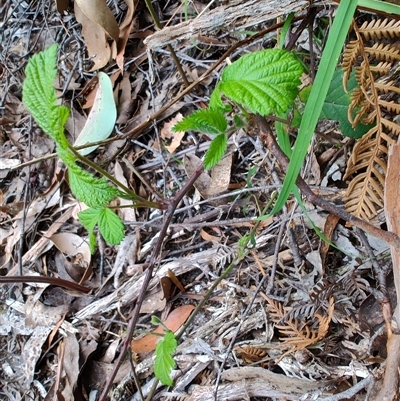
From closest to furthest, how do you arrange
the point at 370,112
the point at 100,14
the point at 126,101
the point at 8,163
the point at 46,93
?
the point at 46,93
the point at 370,112
the point at 100,14
the point at 126,101
the point at 8,163

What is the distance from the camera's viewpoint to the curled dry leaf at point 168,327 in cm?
134

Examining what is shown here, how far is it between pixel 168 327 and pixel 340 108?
80cm

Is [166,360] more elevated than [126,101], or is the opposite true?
[126,101]

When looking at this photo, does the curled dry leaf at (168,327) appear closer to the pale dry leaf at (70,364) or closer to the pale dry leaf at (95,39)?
the pale dry leaf at (70,364)

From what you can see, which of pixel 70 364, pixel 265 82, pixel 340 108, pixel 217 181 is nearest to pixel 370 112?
pixel 340 108

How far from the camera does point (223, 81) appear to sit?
0.89 meters

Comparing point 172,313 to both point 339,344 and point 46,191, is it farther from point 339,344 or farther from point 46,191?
point 46,191

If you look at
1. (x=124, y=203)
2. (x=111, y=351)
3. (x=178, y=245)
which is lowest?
(x=111, y=351)

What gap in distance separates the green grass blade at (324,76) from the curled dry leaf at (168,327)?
26.9 inches

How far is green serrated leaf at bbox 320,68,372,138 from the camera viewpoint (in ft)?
3.34

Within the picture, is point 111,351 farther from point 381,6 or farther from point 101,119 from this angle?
point 381,6

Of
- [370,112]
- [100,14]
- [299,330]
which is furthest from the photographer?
[100,14]

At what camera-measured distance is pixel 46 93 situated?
74 cm

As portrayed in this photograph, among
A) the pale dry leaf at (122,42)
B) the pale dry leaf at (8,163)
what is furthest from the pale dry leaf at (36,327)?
the pale dry leaf at (122,42)
